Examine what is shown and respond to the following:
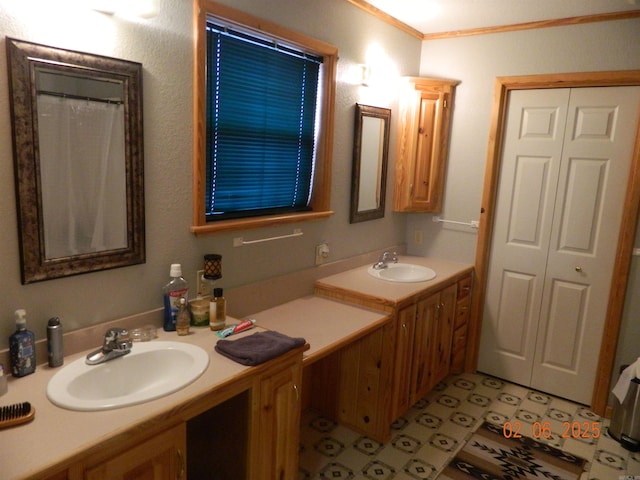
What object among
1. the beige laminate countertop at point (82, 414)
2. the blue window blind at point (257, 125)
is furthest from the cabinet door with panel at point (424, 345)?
the blue window blind at point (257, 125)

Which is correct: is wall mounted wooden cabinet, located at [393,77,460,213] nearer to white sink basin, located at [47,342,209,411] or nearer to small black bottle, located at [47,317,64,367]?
white sink basin, located at [47,342,209,411]

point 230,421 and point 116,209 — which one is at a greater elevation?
point 116,209

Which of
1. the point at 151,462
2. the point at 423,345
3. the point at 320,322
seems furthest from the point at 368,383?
the point at 151,462

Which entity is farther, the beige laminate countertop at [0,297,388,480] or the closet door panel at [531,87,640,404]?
the closet door panel at [531,87,640,404]

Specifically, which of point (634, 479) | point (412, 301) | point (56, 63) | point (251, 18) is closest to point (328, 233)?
point (412, 301)

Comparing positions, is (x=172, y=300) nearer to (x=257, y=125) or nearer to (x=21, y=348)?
A: (x=21, y=348)

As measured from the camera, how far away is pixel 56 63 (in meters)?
1.48

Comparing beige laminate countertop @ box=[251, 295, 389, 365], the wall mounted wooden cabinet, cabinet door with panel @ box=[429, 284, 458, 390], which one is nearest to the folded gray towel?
beige laminate countertop @ box=[251, 295, 389, 365]

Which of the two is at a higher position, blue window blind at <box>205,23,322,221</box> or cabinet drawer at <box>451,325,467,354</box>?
blue window blind at <box>205,23,322,221</box>

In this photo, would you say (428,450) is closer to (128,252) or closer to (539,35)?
(128,252)

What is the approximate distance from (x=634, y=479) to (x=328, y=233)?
6.60ft

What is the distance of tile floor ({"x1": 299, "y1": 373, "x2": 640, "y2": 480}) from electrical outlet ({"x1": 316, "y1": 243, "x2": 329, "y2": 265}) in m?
0.93

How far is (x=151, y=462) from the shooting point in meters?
1.33

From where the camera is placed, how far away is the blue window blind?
6.85 feet
